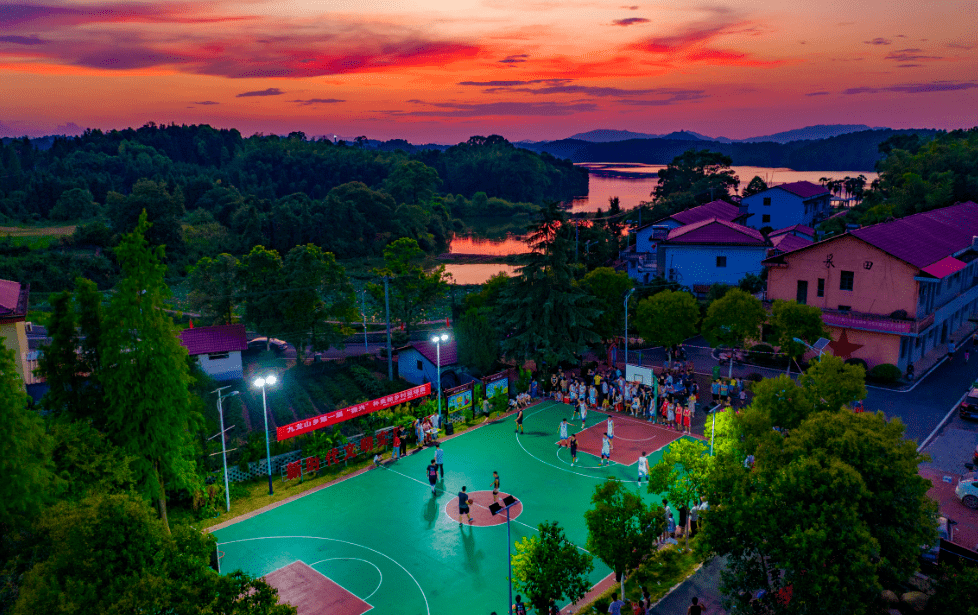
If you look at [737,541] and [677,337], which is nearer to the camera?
[737,541]

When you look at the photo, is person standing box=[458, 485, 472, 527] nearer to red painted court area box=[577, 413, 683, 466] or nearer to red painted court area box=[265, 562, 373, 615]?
red painted court area box=[265, 562, 373, 615]

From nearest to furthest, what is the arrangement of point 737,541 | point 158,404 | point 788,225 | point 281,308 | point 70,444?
point 737,541, point 70,444, point 158,404, point 281,308, point 788,225

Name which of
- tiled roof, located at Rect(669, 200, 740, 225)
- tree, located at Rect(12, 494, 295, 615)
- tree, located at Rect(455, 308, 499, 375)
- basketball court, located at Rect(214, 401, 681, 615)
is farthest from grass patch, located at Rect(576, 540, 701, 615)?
tiled roof, located at Rect(669, 200, 740, 225)

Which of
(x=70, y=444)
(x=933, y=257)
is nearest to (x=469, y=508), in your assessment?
(x=70, y=444)

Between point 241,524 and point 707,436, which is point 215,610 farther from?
point 707,436

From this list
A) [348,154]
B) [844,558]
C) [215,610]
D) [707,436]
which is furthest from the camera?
[348,154]

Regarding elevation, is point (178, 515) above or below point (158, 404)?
below

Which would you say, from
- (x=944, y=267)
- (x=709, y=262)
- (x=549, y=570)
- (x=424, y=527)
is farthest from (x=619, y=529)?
(x=709, y=262)

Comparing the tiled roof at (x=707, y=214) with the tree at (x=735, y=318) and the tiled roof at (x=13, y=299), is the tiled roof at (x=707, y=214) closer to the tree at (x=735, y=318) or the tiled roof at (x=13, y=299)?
the tree at (x=735, y=318)
